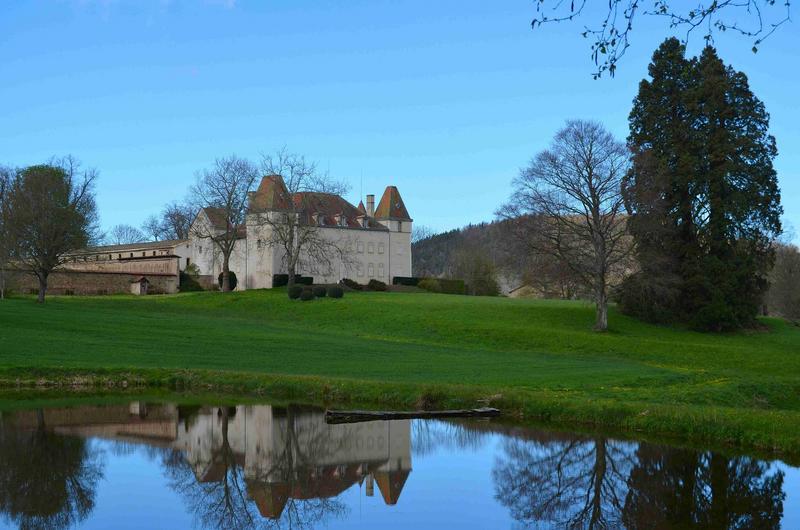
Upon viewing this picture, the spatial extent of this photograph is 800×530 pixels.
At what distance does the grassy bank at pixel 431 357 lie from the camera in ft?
69.4

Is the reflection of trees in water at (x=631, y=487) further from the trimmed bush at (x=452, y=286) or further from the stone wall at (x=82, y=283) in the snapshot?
the trimmed bush at (x=452, y=286)

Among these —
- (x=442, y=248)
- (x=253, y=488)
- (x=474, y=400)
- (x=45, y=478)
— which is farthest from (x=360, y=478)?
(x=442, y=248)

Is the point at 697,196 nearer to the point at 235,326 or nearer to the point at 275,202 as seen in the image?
the point at 235,326

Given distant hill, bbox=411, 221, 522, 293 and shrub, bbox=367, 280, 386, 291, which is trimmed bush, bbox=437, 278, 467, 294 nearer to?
shrub, bbox=367, 280, 386, 291

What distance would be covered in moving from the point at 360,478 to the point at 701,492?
5.29 m

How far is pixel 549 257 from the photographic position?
46031 mm

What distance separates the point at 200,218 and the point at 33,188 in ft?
69.6

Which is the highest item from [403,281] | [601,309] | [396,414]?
[403,281]

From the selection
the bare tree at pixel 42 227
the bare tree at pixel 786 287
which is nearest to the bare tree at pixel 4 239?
the bare tree at pixel 42 227

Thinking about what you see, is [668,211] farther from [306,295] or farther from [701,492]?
[701,492]

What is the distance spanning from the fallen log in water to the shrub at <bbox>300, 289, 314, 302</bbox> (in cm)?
3770

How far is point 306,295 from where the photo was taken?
57969 mm

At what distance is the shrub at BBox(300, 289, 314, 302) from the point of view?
57.9m

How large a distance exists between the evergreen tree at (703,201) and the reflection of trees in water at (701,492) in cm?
3087
